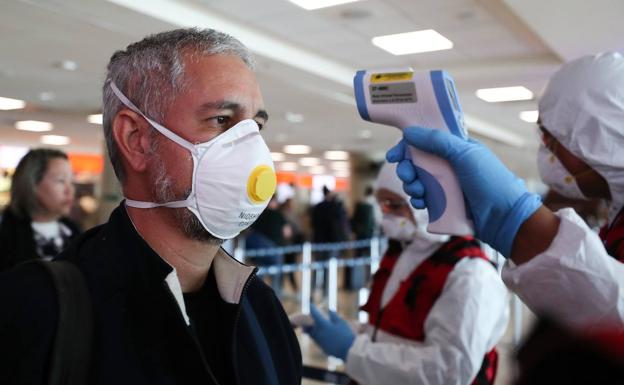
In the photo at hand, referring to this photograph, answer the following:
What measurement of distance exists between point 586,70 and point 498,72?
6593mm

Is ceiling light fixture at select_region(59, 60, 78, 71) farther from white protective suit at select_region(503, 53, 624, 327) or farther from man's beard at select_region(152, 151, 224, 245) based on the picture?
white protective suit at select_region(503, 53, 624, 327)

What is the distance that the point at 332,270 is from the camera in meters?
8.17

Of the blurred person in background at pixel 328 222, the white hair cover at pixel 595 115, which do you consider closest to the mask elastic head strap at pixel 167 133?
the white hair cover at pixel 595 115

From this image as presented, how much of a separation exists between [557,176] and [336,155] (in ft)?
62.6

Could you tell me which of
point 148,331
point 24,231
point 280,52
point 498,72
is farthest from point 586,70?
point 498,72

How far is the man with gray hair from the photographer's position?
1.19 metres

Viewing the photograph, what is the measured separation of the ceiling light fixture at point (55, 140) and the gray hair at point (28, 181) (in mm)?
13599

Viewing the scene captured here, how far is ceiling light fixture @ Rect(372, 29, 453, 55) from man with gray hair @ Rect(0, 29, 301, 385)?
17.7ft

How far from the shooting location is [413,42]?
6738 millimetres

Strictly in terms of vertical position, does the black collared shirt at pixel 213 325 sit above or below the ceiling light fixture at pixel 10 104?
below

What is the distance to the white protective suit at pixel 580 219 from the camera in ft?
3.59

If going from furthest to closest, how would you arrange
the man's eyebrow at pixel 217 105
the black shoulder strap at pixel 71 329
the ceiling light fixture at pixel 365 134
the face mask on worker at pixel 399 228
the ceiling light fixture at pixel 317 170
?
the ceiling light fixture at pixel 317 170
the ceiling light fixture at pixel 365 134
the face mask on worker at pixel 399 228
the man's eyebrow at pixel 217 105
the black shoulder strap at pixel 71 329

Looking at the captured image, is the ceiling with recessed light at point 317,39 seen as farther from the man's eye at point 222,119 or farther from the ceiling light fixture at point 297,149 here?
the ceiling light fixture at point 297,149

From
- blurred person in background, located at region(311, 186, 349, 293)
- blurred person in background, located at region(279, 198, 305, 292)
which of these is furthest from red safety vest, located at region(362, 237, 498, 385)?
blurred person in background, located at region(311, 186, 349, 293)
